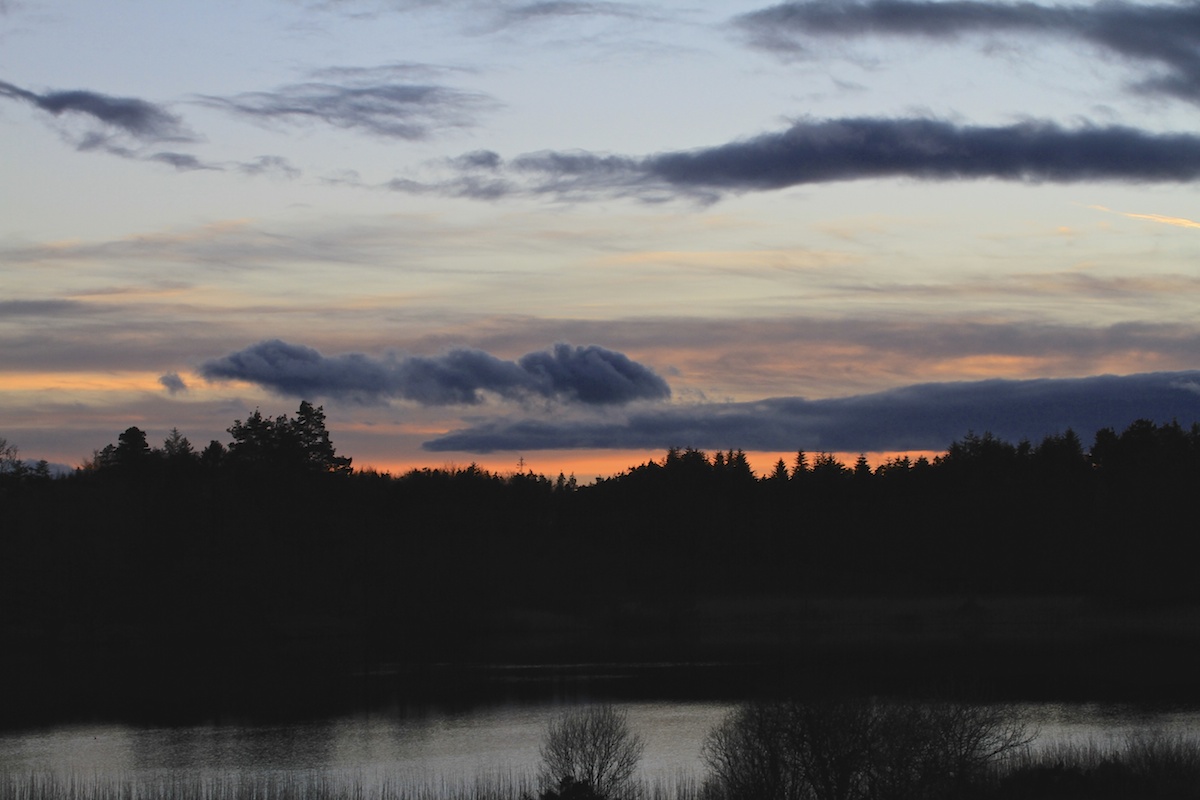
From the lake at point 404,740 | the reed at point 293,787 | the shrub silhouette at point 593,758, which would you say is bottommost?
the lake at point 404,740

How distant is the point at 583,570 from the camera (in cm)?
9481

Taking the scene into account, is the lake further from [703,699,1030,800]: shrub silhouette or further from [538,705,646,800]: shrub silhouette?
[703,699,1030,800]: shrub silhouette

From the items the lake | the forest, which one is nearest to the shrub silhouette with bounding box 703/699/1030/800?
the lake

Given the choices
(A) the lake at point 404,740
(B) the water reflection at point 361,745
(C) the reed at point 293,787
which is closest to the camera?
(C) the reed at point 293,787

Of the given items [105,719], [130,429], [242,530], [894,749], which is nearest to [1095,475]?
[242,530]

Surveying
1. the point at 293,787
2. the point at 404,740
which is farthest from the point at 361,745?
the point at 293,787

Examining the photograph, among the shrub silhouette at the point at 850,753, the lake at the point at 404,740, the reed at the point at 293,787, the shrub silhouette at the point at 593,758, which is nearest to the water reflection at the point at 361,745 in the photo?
the lake at the point at 404,740

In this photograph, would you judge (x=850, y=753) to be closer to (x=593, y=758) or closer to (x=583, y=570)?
(x=593, y=758)

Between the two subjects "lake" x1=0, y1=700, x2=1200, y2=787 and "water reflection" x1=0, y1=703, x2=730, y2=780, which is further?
"water reflection" x1=0, y1=703, x2=730, y2=780

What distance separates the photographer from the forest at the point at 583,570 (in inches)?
2506

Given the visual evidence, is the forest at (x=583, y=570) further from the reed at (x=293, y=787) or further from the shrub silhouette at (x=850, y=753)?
the shrub silhouette at (x=850, y=753)

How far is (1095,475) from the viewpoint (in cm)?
10812

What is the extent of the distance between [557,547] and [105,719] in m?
54.8

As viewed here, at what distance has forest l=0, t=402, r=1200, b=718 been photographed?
2506 inches
